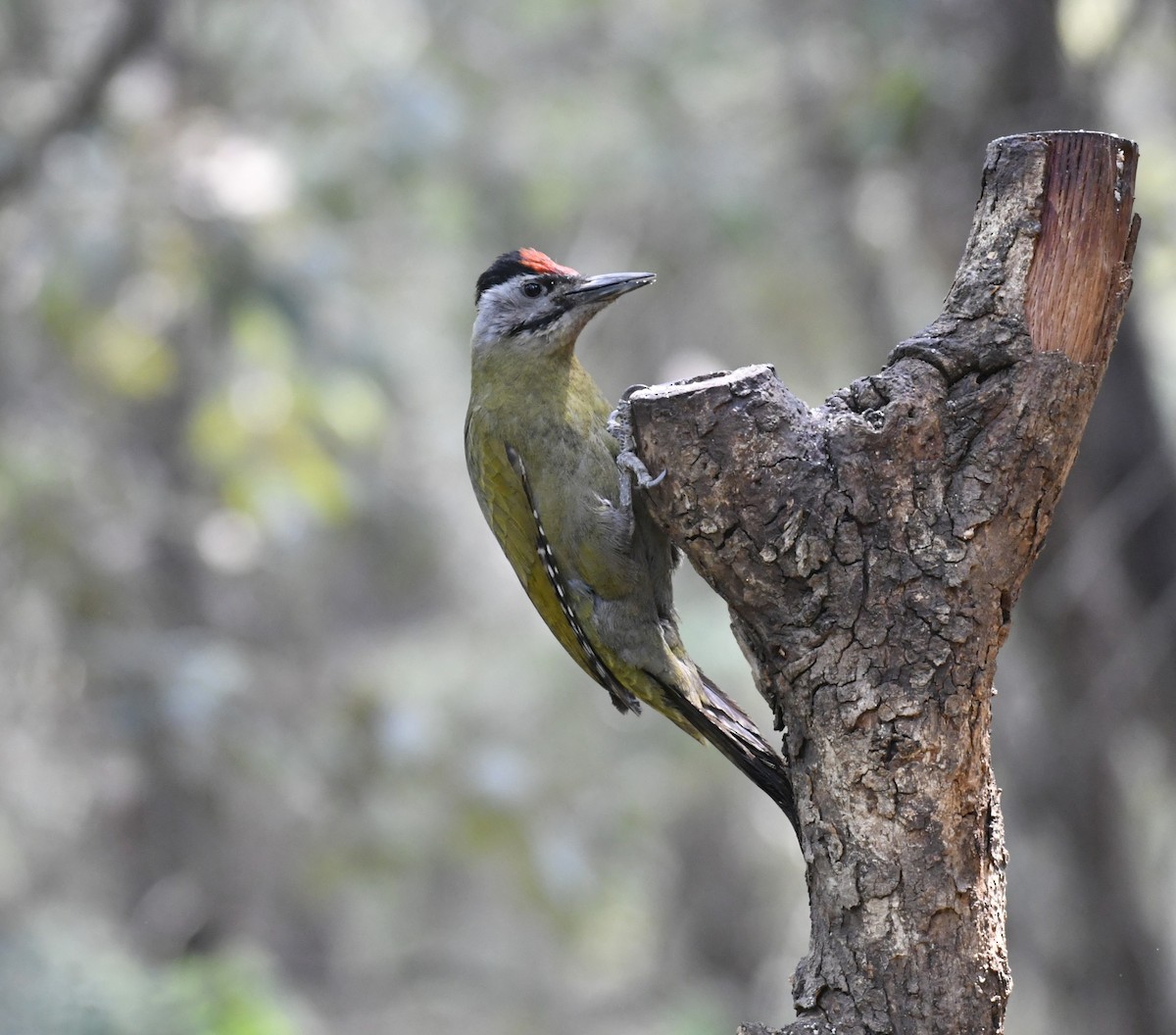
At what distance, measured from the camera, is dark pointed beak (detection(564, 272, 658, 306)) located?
4.08 metres

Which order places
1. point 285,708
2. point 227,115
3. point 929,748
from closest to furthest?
1. point 929,748
2. point 227,115
3. point 285,708

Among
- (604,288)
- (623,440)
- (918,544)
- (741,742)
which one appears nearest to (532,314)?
(604,288)

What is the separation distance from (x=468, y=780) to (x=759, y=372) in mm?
4869

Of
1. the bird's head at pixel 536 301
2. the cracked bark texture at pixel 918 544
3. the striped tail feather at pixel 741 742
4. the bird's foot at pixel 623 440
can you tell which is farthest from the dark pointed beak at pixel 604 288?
the cracked bark texture at pixel 918 544

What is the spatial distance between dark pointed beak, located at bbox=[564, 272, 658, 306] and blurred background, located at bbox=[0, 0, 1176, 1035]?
2.95m

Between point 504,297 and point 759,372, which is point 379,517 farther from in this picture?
point 759,372

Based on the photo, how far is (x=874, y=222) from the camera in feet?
34.5

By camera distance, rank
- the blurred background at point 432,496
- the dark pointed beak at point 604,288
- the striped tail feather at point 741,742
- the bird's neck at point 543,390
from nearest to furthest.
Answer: the striped tail feather at point 741,742 < the dark pointed beak at point 604,288 < the bird's neck at point 543,390 < the blurred background at point 432,496

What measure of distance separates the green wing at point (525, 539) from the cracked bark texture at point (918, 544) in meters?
1.45

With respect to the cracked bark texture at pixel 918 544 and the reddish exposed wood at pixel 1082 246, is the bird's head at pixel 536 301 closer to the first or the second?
the cracked bark texture at pixel 918 544

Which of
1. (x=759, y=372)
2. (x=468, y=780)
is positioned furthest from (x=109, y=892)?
(x=759, y=372)

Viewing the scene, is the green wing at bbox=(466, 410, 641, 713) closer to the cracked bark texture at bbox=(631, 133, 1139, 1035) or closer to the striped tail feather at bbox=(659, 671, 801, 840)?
the striped tail feather at bbox=(659, 671, 801, 840)

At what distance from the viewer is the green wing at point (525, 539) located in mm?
4160

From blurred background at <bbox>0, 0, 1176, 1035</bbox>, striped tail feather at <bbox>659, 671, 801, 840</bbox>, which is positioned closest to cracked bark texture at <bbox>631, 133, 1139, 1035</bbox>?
striped tail feather at <bbox>659, 671, 801, 840</bbox>
